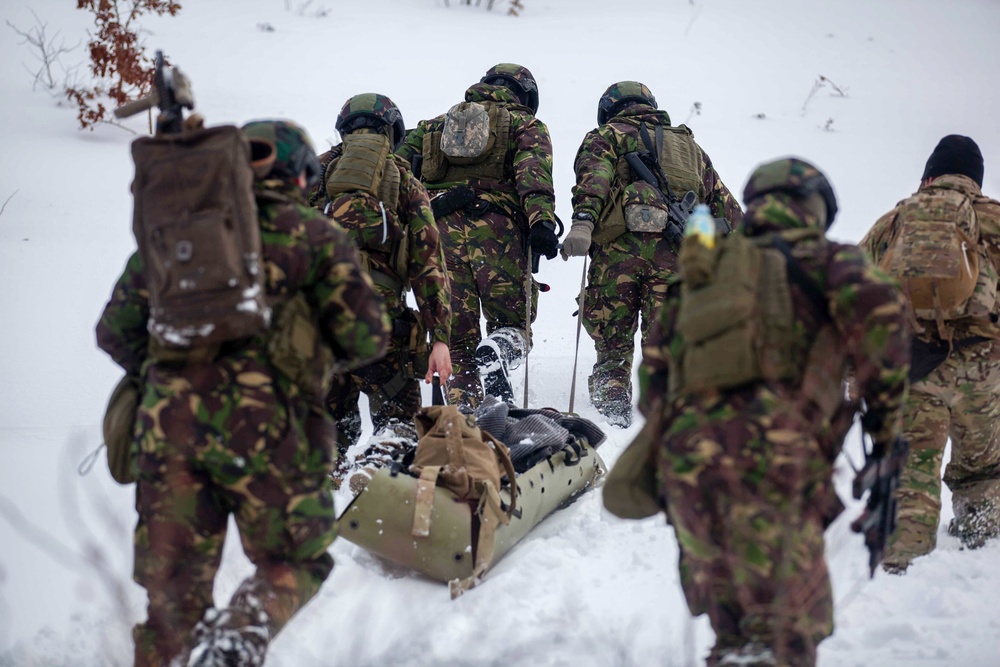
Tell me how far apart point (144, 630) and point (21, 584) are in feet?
4.08

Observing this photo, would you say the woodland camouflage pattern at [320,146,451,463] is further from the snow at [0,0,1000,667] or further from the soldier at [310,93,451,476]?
the snow at [0,0,1000,667]

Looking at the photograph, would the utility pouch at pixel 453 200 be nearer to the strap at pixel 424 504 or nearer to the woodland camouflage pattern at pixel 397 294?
the woodland camouflage pattern at pixel 397 294

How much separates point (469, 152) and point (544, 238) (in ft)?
2.28

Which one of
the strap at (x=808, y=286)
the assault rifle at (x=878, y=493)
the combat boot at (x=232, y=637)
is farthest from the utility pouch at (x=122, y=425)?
the assault rifle at (x=878, y=493)

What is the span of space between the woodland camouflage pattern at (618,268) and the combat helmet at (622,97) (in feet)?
0.22

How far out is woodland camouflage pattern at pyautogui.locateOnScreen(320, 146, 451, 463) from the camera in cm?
441

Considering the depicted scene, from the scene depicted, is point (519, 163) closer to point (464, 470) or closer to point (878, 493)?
point (464, 470)

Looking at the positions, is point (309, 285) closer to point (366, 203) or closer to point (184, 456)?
point (184, 456)

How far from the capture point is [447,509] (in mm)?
3668

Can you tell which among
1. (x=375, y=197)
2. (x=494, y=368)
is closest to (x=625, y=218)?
(x=494, y=368)

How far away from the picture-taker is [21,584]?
355cm

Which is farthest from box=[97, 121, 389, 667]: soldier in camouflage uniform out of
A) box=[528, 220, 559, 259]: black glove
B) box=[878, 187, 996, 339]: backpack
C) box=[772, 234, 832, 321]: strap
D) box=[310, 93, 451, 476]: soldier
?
box=[528, 220, 559, 259]: black glove

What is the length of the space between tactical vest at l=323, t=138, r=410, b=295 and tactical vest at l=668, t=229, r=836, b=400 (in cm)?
220

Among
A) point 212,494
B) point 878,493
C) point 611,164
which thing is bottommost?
point 212,494
